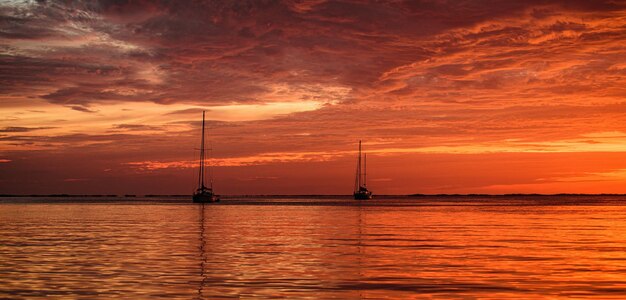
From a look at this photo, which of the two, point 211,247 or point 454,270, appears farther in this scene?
point 211,247

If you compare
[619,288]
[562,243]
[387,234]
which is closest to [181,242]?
[387,234]

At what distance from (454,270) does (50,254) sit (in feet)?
72.7

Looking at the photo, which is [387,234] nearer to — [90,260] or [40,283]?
[90,260]

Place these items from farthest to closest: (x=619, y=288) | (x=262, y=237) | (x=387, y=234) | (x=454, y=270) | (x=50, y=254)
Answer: (x=387, y=234) → (x=262, y=237) → (x=50, y=254) → (x=454, y=270) → (x=619, y=288)

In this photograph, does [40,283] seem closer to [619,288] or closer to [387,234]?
[619,288]

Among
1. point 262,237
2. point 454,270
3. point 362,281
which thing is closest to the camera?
point 362,281

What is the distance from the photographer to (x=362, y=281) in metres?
28.0

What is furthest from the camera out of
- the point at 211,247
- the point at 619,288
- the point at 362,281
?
the point at 211,247

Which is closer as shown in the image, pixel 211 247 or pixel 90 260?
pixel 90 260

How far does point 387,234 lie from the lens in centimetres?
5591

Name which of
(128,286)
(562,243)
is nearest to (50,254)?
(128,286)

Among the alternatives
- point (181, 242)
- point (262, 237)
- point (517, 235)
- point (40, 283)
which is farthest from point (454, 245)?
point (40, 283)

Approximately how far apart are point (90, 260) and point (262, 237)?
18548 mm

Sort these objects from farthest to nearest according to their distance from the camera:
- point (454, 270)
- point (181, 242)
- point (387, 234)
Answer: point (387, 234), point (181, 242), point (454, 270)
